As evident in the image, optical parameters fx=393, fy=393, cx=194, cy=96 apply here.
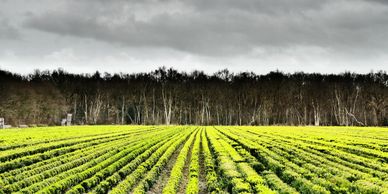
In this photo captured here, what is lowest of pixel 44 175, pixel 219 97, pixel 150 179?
pixel 150 179

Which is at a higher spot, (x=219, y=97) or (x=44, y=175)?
(x=219, y=97)

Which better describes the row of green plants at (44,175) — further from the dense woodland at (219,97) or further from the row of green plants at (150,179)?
the dense woodland at (219,97)

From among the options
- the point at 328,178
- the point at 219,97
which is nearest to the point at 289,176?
the point at 328,178

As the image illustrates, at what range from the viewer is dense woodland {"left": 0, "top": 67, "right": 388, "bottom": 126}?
3976 inches

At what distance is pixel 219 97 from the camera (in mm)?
107250

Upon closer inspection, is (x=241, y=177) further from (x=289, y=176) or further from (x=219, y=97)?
(x=219, y=97)

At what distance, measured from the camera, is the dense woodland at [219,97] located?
10100 centimetres

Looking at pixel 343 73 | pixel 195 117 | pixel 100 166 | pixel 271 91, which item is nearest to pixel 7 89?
pixel 195 117

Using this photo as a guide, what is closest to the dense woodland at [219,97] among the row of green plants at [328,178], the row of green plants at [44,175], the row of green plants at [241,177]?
the row of green plants at [44,175]

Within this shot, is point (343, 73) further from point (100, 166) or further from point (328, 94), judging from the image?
point (100, 166)

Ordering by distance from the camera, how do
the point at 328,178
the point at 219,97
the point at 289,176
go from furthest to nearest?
the point at 219,97 < the point at 289,176 < the point at 328,178

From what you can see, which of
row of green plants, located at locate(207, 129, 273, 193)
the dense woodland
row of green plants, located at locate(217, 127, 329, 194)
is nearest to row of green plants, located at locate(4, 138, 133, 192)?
row of green plants, located at locate(207, 129, 273, 193)

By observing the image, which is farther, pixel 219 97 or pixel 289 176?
pixel 219 97

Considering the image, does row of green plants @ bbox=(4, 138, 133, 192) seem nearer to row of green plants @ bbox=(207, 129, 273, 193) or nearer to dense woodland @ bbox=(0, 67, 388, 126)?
row of green plants @ bbox=(207, 129, 273, 193)
